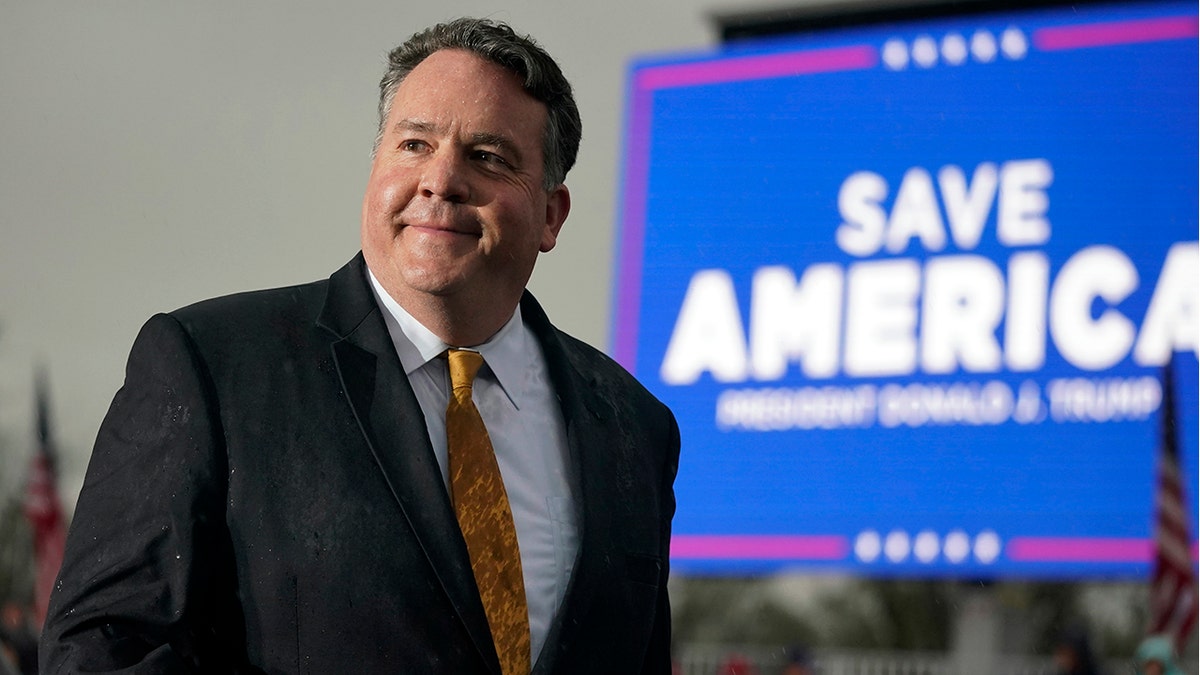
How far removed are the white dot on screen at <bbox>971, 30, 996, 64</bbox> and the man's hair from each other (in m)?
5.67

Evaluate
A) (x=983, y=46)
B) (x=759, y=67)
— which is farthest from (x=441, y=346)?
(x=759, y=67)

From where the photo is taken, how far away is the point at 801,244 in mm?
7289

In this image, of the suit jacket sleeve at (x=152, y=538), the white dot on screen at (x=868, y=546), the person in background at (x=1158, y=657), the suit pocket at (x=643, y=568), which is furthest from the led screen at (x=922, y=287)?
the suit jacket sleeve at (x=152, y=538)

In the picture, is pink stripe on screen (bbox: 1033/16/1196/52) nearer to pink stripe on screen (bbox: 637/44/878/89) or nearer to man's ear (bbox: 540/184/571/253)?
pink stripe on screen (bbox: 637/44/878/89)

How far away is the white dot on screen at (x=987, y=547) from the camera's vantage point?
21.5ft

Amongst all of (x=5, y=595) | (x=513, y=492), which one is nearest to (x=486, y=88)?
(x=513, y=492)

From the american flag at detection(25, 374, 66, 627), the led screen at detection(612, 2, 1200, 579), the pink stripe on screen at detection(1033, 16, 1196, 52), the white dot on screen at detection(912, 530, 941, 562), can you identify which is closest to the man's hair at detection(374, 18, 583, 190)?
the led screen at detection(612, 2, 1200, 579)

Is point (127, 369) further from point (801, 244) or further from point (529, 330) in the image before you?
point (801, 244)

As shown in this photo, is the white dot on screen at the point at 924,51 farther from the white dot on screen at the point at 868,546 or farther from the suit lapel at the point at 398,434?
the suit lapel at the point at 398,434

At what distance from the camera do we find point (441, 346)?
5.27 feet

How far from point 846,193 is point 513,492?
5.77 m

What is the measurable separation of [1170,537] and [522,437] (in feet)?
17.0

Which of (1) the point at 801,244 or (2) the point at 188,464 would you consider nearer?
(2) the point at 188,464

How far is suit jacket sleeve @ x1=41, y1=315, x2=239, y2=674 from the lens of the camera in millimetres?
1353
